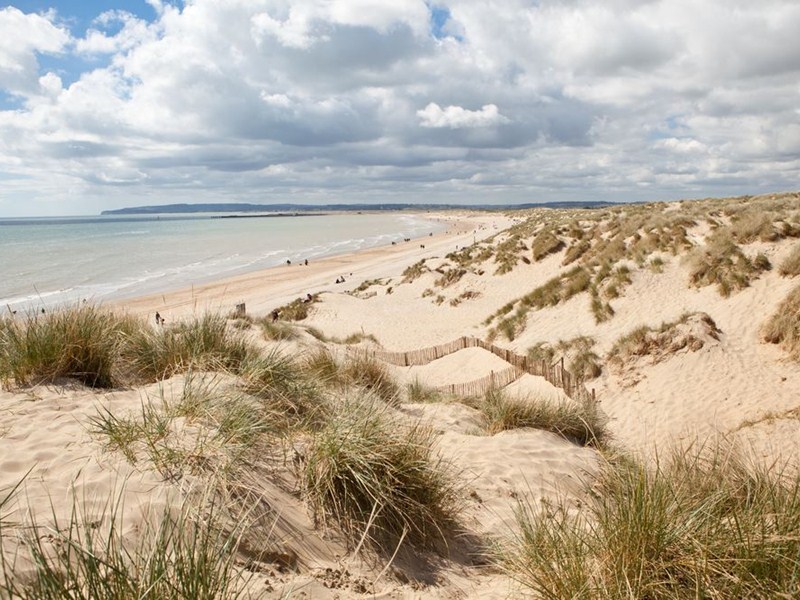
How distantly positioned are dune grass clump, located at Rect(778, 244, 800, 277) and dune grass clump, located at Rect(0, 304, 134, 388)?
15.7 m

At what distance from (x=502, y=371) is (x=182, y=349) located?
7686mm

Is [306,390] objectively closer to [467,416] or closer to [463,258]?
[467,416]

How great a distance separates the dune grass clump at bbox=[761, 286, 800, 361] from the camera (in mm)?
11234

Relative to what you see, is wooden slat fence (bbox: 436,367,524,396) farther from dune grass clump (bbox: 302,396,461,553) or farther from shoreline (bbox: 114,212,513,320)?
shoreline (bbox: 114,212,513,320)

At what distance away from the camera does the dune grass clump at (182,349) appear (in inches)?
260

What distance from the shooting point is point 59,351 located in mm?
5973

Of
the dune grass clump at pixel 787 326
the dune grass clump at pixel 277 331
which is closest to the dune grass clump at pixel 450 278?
the dune grass clump at pixel 277 331

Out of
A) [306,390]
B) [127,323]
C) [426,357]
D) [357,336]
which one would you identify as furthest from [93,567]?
[357,336]

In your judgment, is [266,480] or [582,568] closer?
[582,568]

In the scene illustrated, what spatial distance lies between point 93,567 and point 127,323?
6.19 meters

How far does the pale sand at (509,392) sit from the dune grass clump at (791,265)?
0.24 m

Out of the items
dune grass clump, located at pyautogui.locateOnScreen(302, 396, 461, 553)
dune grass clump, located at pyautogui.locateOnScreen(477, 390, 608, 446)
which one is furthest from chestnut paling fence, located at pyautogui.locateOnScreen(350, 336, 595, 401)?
Answer: dune grass clump, located at pyautogui.locateOnScreen(302, 396, 461, 553)

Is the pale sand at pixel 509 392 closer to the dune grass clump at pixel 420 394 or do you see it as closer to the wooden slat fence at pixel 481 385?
the wooden slat fence at pixel 481 385

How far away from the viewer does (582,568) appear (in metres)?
2.88
